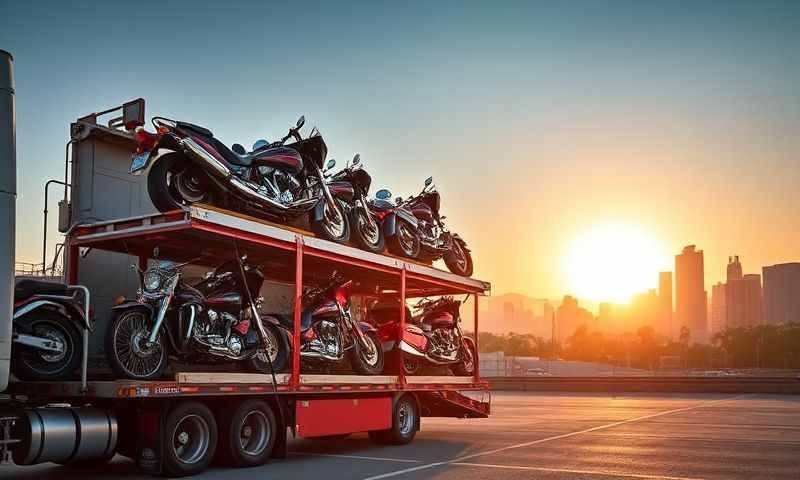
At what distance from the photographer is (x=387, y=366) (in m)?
14.0

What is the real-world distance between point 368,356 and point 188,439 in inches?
160

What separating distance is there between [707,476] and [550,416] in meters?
10.3

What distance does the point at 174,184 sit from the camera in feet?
33.1

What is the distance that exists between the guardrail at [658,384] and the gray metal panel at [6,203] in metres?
29.6

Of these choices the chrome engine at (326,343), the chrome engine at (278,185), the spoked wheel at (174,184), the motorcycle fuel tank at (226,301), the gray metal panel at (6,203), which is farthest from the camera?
the chrome engine at (326,343)

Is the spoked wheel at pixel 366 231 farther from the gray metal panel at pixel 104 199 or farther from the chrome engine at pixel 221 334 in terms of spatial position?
the gray metal panel at pixel 104 199

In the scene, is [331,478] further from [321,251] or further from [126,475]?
[321,251]

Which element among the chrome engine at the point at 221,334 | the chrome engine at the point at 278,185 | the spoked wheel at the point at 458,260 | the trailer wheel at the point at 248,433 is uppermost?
the chrome engine at the point at 278,185

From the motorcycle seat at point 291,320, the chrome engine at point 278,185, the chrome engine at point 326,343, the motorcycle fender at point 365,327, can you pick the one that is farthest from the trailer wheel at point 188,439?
the motorcycle fender at point 365,327

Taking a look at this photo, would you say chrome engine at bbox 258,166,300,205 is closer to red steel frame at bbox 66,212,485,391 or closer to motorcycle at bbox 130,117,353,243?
motorcycle at bbox 130,117,353,243

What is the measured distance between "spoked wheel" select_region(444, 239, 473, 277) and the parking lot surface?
3027 mm

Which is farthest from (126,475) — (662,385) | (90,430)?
(662,385)

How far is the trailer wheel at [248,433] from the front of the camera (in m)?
9.98

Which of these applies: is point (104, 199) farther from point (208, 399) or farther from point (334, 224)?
point (334, 224)
